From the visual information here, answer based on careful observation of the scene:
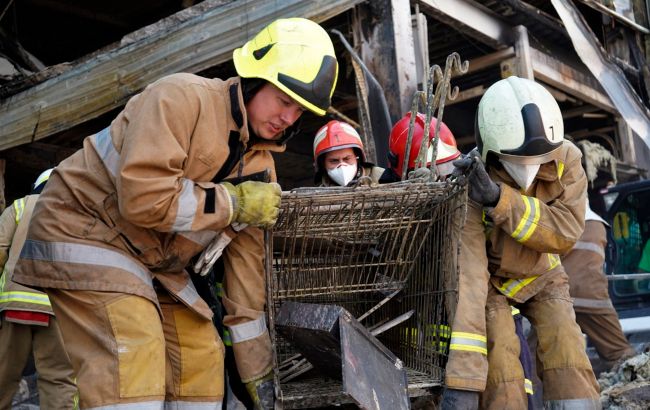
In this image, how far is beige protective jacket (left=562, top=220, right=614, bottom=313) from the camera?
6.26 meters

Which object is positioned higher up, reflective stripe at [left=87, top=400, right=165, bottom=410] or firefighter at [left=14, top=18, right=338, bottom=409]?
firefighter at [left=14, top=18, right=338, bottom=409]

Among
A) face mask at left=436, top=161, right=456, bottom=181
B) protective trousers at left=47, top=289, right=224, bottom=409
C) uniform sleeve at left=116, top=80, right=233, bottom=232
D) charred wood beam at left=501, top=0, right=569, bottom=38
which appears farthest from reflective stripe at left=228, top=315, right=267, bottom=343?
charred wood beam at left=501, top=0, right=569, bottom=38

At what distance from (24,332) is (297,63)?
269cm

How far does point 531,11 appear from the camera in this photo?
25.1ft

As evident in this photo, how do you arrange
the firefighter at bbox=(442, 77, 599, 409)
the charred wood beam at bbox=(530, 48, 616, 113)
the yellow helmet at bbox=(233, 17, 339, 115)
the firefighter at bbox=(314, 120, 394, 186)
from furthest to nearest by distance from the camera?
the charred wood beam at bbox=(530, 48, 616, 113)
the firefighter at bbox=(314, 120, 394, 186)
the firefighter at bbox=(442, 77, 599, 409)
the yellow helmet at bbox=(233, 17, 339, 115)

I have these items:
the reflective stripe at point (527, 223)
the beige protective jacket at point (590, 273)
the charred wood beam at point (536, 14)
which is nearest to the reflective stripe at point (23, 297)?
the reflective stripe at point (527, 223)

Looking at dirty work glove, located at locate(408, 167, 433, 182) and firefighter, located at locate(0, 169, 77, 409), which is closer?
dirty work glove, located at locate(408, 167, 433, 182)

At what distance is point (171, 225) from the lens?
2.78 metres

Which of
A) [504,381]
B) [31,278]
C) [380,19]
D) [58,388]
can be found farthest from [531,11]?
[31,278]

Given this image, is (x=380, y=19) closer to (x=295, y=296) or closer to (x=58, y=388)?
(x=295, y=296)

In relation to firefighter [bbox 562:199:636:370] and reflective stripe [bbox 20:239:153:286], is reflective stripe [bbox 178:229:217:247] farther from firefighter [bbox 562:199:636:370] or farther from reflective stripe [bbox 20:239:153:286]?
firefighter [bbox 562:199:636:370]

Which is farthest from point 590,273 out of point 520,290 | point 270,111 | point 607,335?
point 270,111

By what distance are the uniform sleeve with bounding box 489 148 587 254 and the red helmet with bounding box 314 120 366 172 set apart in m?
1.44

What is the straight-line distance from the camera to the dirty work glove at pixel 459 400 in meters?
3.21
